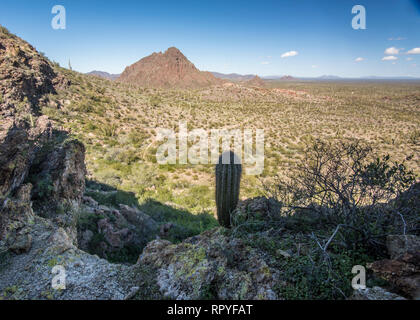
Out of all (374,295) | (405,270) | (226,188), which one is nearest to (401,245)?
(405,270)

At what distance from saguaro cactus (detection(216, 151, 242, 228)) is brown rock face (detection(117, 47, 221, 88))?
287 ft

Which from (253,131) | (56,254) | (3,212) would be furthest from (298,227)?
(253,131)

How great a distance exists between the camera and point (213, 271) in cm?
211

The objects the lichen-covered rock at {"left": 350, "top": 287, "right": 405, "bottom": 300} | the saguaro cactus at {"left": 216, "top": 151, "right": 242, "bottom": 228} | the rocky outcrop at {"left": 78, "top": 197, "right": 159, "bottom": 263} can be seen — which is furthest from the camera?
the saguaro cactus at {"left": 216, "top": 151, "right": 242, "bottom": 228}

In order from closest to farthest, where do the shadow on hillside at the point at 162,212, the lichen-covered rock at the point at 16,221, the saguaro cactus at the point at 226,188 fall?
the lichen-covered rock at the point at 16,221, the saguaro cactus at the point at 226,188, the shadow on hillside at the point at 162,212

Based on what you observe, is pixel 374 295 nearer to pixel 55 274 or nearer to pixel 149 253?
pixel 149 253

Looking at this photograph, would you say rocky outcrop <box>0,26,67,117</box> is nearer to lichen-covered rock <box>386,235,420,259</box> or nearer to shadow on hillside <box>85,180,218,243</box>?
shadow on hillside <box>85,180,218,243</box>

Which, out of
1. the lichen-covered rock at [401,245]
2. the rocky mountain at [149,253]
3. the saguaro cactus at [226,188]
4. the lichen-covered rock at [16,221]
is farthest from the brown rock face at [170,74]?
the lichen-covered rock at [401,245]

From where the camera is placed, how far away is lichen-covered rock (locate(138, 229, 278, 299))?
1915 millimetres

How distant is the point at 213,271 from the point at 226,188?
8.48 feet

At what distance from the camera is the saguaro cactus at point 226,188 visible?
4590mm

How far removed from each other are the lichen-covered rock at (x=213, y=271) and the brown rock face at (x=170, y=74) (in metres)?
89.9

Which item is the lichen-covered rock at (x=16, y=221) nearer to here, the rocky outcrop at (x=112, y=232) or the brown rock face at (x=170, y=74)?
the rocky outcrop at (x=112, y=232)

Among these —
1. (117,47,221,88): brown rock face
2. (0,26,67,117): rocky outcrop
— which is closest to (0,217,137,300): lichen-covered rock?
(0,26,67,117): rocky outcrop
